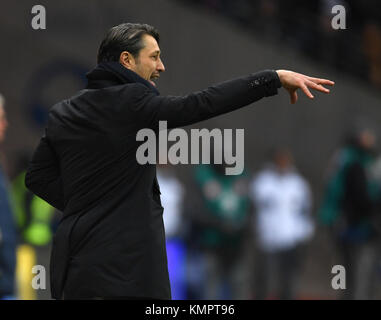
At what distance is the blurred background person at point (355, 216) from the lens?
1186cm

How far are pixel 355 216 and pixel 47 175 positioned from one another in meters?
7.56

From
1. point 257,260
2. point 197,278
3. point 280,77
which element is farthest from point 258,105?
point 280,77

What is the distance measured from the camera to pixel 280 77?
15.0 ft

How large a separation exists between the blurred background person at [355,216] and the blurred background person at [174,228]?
1805 millimetres

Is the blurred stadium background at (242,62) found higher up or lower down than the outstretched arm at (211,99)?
higher up

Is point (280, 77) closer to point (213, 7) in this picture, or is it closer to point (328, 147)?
point (213, 7)

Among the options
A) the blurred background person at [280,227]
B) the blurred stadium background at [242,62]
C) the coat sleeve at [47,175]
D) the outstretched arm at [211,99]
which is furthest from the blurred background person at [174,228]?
the outstretched arm at [211,99]

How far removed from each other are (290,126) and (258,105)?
3.02 feet

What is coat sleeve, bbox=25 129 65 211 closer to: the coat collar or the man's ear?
the coat collar

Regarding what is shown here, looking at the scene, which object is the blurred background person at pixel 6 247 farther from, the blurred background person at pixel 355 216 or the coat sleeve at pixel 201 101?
the blurred background person at pixel 355 216

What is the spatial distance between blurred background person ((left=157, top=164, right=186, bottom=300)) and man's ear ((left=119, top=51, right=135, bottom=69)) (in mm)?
7909

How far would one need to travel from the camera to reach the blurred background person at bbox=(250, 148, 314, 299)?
535 inches

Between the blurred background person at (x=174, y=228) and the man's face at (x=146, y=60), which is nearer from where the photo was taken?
the man's face at (x=146, y=60)
